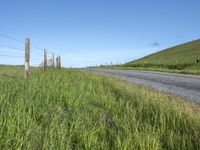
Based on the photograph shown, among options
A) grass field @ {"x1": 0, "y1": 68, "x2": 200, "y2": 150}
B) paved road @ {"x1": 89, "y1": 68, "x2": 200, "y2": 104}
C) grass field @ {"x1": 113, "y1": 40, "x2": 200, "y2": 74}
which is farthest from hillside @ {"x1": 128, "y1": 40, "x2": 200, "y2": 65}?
grass field @ {"x1": 0, "y1": 68, "x2": 200, "y2": 150}

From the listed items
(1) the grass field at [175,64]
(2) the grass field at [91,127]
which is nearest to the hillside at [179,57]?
(1) the grass field at [175,64]

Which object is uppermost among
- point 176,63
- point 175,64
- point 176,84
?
point 176,63

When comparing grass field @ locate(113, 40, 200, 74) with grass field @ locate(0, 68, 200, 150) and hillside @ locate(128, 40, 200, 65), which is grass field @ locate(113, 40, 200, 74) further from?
grass field @ locate(0, 68, 200, 150)

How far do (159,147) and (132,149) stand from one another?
492mm

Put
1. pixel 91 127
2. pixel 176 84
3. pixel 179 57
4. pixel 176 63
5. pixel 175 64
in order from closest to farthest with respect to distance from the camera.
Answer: pixel 91 127 < pixel 176 84 < pixel 175 64 < pixel 176 63 < pixel 179 57

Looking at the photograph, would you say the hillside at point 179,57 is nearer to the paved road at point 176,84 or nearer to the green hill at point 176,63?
the green hill at point 176,63

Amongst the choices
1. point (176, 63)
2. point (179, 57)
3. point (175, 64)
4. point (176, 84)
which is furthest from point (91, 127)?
point (179, 57)

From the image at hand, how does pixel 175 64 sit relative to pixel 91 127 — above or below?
above

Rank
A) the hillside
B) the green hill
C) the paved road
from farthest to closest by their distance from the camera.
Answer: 1. the hillside
2. the green hill
3. the paved road

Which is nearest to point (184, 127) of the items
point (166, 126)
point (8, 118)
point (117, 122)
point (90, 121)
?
point (166, 126)

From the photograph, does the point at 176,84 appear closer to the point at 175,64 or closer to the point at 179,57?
the point at 175,64

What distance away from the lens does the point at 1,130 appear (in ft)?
16.6

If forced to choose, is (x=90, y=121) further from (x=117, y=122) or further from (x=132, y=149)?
(x=132, y=149)

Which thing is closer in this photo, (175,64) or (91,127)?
(91,127)
